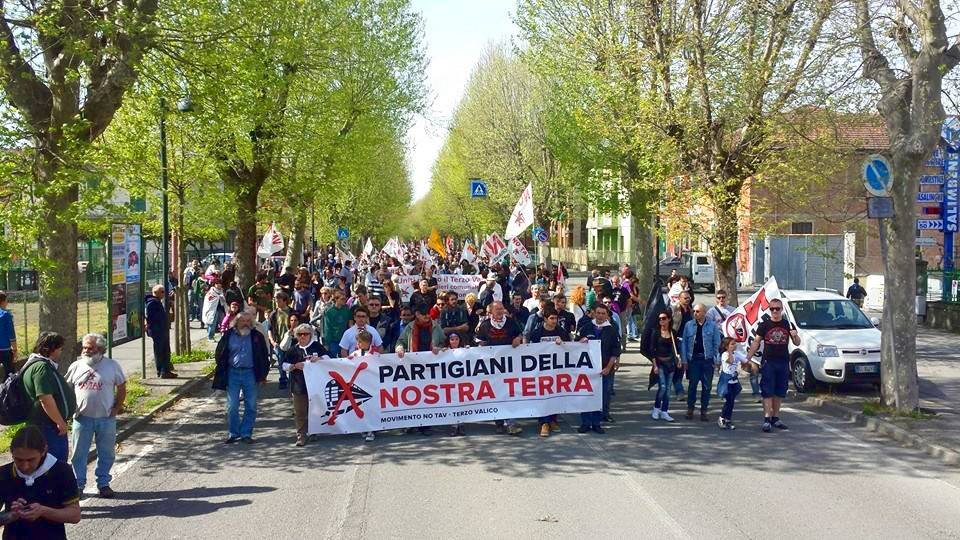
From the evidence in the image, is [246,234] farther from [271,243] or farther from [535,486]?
[535,486]

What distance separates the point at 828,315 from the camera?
49.6 feet

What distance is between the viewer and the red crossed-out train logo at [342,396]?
10.9 m

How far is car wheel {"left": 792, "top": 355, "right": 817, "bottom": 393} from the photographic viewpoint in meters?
14.0

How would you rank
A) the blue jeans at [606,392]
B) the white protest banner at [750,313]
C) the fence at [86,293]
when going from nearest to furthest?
the blue jeans at [606,392] < the white protest banner at [750,313] < the fence at [86,293]

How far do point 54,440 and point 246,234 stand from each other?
14.7m

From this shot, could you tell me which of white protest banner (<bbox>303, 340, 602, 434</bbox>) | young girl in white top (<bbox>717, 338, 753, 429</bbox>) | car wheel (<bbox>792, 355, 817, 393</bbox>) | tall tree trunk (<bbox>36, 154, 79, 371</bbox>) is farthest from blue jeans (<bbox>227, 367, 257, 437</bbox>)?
car wheel (<bbox>792, 355, 817, 393</bbox>)

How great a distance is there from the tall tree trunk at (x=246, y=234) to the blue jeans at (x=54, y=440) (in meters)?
13.1

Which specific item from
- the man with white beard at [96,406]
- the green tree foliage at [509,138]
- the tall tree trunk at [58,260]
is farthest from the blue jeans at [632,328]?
the green tree foliage at [509,138]

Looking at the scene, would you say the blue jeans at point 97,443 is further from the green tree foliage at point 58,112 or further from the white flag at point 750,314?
the white flag at point 750,314

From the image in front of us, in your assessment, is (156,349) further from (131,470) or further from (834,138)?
(834,138)

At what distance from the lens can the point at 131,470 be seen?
9.41 metres

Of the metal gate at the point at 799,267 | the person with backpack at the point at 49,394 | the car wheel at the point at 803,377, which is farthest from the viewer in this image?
the metal gate at the point at 799,267

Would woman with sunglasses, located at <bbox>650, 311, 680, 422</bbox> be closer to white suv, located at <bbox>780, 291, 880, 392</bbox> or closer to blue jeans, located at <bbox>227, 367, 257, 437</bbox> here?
white suv, located at <bbox>780, 291, 880, 392</bbox>

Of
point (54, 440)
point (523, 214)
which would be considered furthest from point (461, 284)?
point (54, 440)
